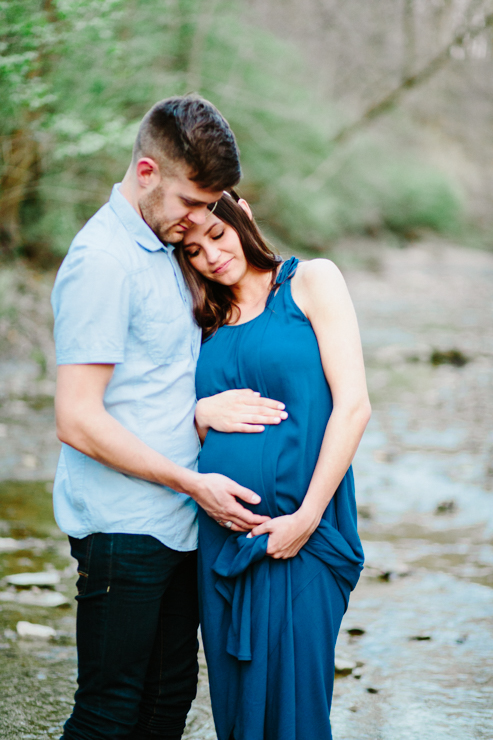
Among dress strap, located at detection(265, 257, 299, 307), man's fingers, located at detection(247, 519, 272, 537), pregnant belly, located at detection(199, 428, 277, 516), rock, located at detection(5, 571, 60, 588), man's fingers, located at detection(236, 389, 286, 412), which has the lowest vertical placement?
rock, located at detection(5, 571, 60, 588)

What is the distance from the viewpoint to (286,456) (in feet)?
6.84

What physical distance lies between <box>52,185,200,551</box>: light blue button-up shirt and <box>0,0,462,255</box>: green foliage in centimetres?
423

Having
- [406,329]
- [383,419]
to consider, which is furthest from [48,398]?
[406,329]

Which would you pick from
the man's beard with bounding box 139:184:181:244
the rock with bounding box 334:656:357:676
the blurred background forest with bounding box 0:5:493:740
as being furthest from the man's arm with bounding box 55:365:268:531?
the rock with bounding box 334:656:357:676

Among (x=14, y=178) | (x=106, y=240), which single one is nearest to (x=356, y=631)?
(x=106, y=240)

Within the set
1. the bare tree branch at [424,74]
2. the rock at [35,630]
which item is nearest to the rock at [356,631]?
the rock at [35,630]

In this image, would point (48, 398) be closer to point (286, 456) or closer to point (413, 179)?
point (286, 456)

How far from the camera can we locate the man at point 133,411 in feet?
5.97

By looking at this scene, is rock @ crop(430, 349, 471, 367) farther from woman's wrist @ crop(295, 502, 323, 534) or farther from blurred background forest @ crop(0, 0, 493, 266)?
woman's wrist @ crop(295, 502, 323, 534)

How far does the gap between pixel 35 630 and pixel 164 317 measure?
197 cm

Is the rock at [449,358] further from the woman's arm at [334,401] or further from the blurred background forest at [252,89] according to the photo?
the woman's arm at [334,401]

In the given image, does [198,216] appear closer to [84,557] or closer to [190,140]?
[190,140]

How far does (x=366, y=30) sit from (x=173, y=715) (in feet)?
45.8

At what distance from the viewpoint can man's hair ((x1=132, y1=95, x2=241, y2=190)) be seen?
1878 mm
